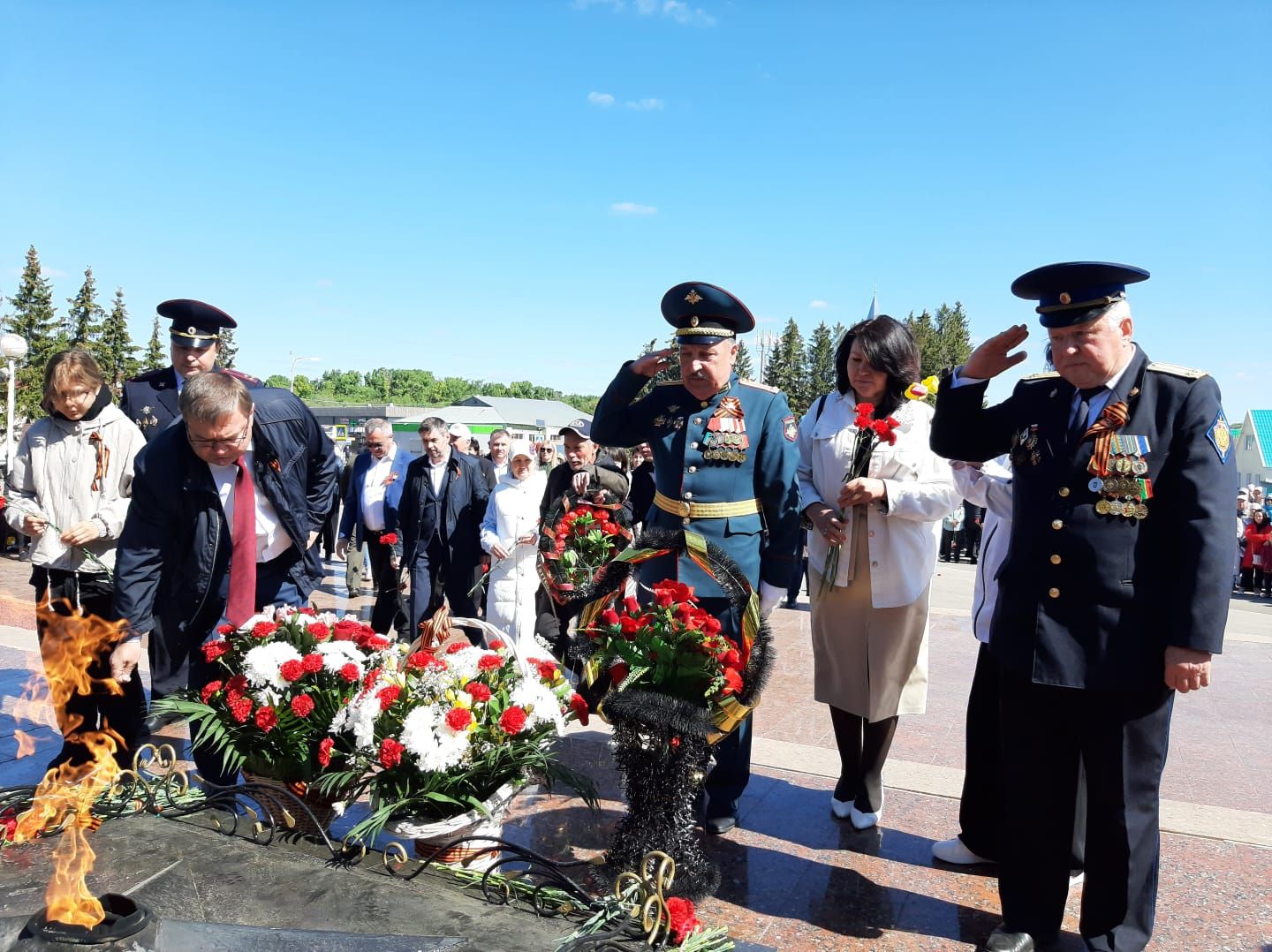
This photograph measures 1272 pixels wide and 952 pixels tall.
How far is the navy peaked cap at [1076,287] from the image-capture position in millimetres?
2779

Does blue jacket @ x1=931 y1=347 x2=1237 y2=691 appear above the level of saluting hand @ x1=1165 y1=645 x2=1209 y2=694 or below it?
above

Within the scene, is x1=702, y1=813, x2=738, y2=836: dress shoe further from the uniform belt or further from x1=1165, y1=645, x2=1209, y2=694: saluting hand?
x1=1165, y1=645, x2=1209, y2=694: saluting hand

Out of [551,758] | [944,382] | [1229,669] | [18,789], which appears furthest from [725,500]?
[1229,669]

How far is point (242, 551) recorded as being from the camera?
365 centimetres

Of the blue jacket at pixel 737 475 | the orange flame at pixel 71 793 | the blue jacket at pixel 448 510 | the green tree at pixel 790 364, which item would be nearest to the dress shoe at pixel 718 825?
the blue jacket at pixel 737 475

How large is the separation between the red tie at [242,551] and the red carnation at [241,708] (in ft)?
1.79

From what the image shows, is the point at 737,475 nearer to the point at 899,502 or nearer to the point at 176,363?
the point at 899,502

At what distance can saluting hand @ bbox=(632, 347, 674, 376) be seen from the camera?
4012 millimetres

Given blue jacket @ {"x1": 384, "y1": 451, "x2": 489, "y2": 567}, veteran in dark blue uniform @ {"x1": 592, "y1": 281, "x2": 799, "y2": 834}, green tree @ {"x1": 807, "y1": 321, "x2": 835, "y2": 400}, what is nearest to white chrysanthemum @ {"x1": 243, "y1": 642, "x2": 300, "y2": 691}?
veteran in dark blue uniform @ {"x1": 592, "y1": 281, "x2": 799, "y2": 834}

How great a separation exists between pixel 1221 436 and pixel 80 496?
15.6 feet

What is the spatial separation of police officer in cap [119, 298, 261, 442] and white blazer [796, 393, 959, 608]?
323 centimetres

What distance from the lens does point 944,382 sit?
3.35 metres

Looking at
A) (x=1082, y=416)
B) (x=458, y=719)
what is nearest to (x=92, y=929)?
(x=458, y=719)

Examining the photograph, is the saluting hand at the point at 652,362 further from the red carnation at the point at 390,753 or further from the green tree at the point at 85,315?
the green tree at the point at 85,315
